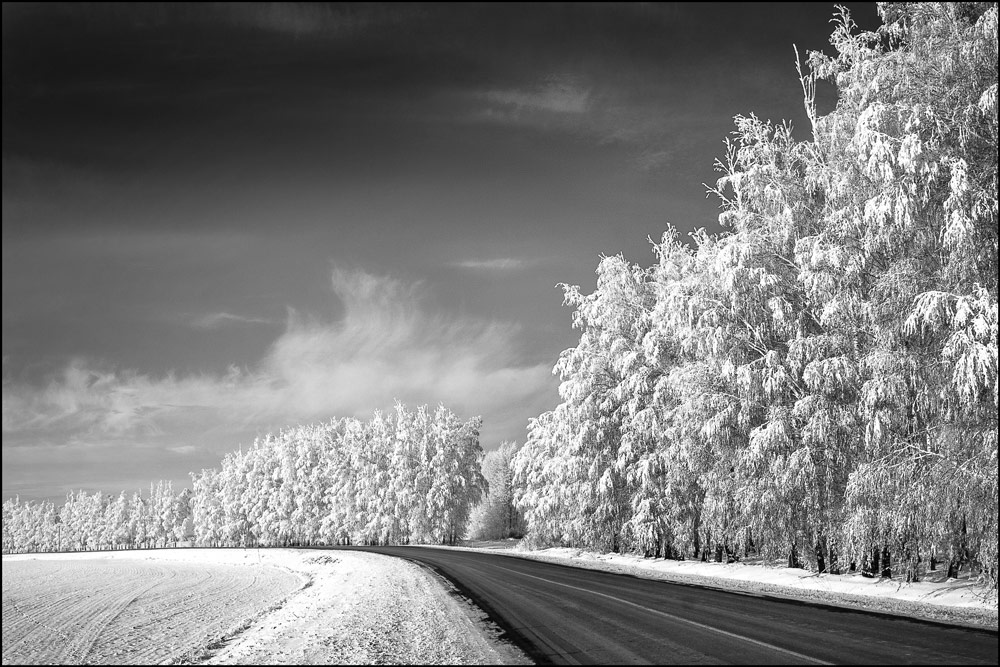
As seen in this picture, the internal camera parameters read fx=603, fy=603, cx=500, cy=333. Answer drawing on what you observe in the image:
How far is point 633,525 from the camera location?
27109mm

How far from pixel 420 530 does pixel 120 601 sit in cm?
4134

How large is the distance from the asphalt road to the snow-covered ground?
121cm

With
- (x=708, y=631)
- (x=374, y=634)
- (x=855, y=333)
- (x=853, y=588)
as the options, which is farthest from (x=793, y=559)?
(x=374, y=634)

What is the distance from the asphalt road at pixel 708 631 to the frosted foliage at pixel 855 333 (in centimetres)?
382

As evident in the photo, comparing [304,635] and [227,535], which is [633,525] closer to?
[304,635]

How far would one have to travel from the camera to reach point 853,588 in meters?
16.3

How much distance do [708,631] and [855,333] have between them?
35.3ft

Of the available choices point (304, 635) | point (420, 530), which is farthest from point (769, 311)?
point (420, 530)

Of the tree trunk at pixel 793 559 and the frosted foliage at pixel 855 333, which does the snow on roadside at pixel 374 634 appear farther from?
the tree trunk at pixel 793 559

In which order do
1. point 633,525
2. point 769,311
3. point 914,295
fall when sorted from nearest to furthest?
point 914,295 → point 769,311 → point 633,525

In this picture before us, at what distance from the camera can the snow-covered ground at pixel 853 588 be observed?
1149 centimetres

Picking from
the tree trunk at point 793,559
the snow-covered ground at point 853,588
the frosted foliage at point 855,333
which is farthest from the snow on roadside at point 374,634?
the tree trunk at point 793,559

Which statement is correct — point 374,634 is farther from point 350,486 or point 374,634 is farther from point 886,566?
point 350,486

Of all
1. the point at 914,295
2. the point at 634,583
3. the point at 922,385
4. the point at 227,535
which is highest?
the point at 914,295
